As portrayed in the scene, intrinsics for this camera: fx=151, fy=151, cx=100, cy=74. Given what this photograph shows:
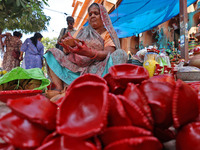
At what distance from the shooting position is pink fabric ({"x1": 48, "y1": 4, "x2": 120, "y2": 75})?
6.77 feet

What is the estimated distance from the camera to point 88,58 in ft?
6.81

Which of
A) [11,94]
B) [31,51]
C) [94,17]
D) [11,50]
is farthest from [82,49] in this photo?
[11,50]

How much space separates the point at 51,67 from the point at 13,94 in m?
0.81

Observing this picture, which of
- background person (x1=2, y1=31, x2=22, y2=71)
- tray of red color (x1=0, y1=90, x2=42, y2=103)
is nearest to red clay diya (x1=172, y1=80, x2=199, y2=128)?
tray of red color (x1=0, y1=90, x2=42, y2=103)

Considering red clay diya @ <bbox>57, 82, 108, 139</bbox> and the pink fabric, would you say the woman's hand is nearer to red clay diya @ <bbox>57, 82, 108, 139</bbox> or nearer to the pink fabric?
the pink fabric

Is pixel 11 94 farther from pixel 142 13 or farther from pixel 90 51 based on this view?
pixel 142 13

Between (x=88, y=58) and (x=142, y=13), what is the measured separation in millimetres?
3463

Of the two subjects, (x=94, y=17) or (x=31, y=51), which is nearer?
(x=94, y=17)

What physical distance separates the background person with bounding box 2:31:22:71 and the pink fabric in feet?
12.5

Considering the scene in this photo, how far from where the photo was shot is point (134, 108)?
0.41m

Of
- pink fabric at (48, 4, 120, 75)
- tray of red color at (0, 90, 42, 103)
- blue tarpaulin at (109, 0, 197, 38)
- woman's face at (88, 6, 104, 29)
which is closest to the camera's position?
tray of red color at (0, 90, 42, 103)

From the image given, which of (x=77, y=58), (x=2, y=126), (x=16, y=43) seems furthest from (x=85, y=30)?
(x=16, y=43)

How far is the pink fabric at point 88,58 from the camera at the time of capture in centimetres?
206

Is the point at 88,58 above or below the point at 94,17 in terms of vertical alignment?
below
